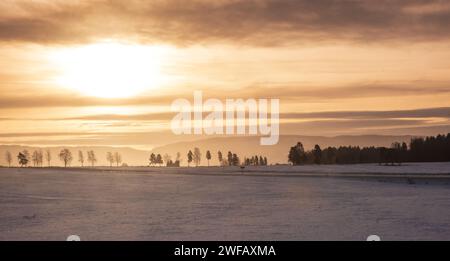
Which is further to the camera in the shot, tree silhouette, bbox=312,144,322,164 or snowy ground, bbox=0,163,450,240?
tree silhouette, bbox=312,144,322,164

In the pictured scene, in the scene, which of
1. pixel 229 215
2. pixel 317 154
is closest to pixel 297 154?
pixel 317 154

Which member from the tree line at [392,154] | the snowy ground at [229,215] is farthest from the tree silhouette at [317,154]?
the snowy ground at [229,215]

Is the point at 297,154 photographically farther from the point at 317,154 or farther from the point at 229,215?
the point at 229,215

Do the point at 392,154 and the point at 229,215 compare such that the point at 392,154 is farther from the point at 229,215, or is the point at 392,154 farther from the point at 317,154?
the point at 229,215

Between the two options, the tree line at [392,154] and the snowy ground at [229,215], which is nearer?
the snowy ground at [229,215]

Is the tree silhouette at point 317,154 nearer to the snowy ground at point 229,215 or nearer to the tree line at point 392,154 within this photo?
the tree line at point 392,154

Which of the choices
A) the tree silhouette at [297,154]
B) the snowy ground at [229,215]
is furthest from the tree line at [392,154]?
the snowy ground at [229,215]

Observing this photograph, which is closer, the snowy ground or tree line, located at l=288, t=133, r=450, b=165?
the snowy ground

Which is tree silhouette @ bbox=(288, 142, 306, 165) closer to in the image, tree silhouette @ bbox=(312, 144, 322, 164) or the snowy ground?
tree silhouette @ bbox=(312, 144, 322, 164)

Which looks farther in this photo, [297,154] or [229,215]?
[297,154]

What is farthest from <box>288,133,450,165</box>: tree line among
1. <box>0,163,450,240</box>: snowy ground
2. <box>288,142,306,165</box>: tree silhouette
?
<box>0,163,450,240</box>: snowy ground

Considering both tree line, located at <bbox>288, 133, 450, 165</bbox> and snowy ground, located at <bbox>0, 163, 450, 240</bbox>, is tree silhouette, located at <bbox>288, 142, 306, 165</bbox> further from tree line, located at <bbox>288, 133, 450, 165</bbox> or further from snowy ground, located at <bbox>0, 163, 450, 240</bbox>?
snowy ground, located at <bbox>0, 163, 450, 240</bbox>
